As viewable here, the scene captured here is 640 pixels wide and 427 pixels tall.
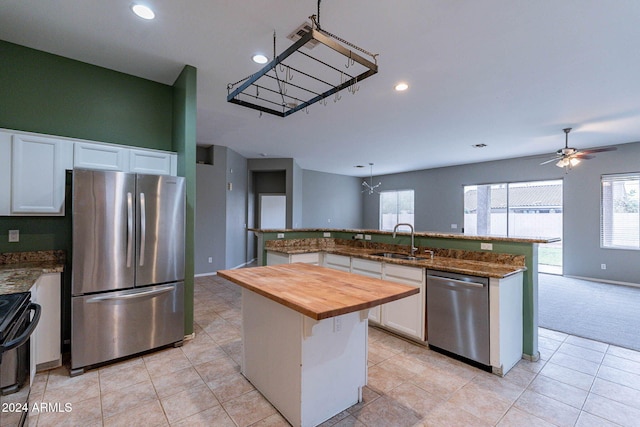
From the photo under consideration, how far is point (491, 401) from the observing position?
210cm

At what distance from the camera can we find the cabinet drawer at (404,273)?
9.62 feet

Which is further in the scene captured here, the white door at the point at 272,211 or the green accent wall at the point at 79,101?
the white door at the point at 272,211

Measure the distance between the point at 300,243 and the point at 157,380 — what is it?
2.57m

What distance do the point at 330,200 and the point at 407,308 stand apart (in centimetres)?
698

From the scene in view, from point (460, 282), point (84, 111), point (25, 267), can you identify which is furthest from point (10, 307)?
point (460, 282)

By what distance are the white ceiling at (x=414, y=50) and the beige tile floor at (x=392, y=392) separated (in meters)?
2.83

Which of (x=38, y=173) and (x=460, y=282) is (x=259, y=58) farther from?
(x=460, y=282)

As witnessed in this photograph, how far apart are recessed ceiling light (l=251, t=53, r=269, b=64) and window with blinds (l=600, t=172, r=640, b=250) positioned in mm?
7032

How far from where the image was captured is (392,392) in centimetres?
218

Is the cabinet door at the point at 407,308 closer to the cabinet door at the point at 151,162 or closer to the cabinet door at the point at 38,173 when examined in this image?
the cabinet door at the point at 151,162

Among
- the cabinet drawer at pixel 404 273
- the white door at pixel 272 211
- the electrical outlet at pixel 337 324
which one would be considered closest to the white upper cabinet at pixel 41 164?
the electrical outlet at pixel 337 324

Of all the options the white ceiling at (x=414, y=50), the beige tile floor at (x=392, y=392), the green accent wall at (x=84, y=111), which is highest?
the white ceiling at (x=414, y=50)

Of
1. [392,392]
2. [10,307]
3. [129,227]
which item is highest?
[129,227]

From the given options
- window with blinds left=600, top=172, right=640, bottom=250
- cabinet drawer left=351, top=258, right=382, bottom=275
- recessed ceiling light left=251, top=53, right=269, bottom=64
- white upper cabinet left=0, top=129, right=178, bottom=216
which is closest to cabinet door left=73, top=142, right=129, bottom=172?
white upper cabinet left=0, top=129, right=178, bottom=216
